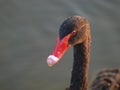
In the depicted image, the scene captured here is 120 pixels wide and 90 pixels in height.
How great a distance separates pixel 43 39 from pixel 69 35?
1.72 m

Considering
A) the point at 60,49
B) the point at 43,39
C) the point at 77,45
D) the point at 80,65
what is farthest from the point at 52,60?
the point at 43,39

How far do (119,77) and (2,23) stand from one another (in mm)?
1733

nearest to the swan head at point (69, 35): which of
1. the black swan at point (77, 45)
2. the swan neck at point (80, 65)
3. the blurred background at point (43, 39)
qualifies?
the black swan at point (77, 45)

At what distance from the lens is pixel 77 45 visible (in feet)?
10.6

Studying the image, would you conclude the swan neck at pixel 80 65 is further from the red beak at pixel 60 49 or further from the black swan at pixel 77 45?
the red beak at pixel 60 49

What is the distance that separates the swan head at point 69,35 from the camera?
9.42 feet

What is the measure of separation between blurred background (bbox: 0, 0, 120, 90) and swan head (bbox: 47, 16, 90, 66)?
1.26 meters

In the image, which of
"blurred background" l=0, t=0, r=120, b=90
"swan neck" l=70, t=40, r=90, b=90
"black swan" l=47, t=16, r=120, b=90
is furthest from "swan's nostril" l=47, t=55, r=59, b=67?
"blurred background" l=0, t=0, r=120, b=90

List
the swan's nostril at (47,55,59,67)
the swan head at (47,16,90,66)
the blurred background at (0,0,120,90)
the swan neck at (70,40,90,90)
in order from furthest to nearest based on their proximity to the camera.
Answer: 1. the blurred background at (0,0,120,90)
2. the swan neck at (70,40,90,90)
3. the swan head at (47,16,90,66)
4. the swan's nostril at (47,55,59,67)

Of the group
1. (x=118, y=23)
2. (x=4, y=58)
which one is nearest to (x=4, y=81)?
(x=4, y=58)

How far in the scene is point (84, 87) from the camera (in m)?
3.47

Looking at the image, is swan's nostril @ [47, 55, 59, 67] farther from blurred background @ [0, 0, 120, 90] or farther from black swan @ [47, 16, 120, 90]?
blurred background @ [0, 0, 120, 90]

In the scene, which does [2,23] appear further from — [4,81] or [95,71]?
[95,71]

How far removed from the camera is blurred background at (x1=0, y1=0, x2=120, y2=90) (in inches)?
169
